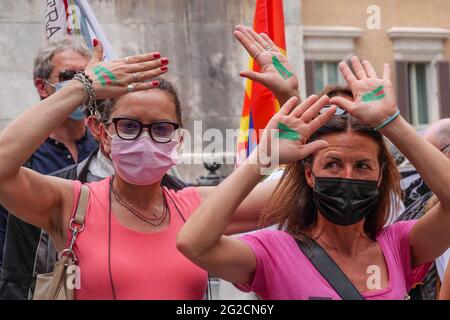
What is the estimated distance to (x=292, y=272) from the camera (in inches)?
117

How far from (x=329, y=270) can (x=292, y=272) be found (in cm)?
12

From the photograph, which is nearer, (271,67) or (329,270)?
(329,270)

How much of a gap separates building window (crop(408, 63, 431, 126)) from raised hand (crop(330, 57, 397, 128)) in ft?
56.3

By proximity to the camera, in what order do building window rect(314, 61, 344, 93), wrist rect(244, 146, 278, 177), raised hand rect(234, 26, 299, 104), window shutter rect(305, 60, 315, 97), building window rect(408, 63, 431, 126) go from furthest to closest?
building window rect(408, 63, 431, 126)
building window rect(314, 61, 344, 93)
window shutter rect(305, 60, 315, 97)
raised hand rect(234, 26, 299, 104)
wrist rect(244, 146, 278, 177)

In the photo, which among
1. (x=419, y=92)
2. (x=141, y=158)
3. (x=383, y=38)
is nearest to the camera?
(x=141, y=158)

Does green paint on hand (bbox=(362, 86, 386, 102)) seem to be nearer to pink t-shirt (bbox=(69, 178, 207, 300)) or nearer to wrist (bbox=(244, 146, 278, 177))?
wrist (bbox=(244, 146, 278, 177))

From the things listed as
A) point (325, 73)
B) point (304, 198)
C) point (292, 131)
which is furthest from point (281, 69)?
point (325, 73)

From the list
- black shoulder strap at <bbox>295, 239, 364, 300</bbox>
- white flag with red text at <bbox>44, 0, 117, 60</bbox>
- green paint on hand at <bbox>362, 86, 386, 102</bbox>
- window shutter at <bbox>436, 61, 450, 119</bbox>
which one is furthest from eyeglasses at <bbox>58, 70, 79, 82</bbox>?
window shutter at <bbox>436, 61, 450, 119</bbox>

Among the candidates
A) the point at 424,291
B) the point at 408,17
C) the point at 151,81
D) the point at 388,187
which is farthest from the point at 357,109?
the point at 408,17

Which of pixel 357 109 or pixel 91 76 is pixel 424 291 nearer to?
pixel 357 109

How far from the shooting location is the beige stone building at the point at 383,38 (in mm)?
18812

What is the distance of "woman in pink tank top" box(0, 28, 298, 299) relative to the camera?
3.04 meters

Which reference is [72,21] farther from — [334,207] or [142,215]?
[334,207]

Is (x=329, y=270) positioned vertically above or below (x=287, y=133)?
below
